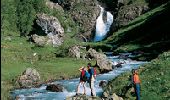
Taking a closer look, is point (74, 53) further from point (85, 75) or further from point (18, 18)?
point (18, 18)

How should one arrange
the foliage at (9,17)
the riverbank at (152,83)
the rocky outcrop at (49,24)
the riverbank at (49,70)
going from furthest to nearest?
the rocky outcrop at (49,24) < the foliage at (9,17) < the riverbank at (49,70) < the riverbank at (152,83)

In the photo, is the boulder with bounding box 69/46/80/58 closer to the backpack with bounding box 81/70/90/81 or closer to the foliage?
the backpack with bounding box 81/70/90/81

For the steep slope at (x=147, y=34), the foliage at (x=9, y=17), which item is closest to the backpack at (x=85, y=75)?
the steep slope at (x=147, y=34)

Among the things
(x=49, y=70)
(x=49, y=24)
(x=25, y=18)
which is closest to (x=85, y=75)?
(x=49, y=70)

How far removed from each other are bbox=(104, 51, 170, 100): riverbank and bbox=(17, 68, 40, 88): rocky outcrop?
17184 mm

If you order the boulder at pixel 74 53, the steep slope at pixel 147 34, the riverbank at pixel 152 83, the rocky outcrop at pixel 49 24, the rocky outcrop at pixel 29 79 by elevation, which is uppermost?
the rocky outcrop at pixel 49 24

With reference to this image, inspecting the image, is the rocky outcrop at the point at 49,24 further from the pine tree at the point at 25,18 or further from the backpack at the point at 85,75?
the backpack at the point at 85,75

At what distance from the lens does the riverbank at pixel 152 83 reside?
44.9 m

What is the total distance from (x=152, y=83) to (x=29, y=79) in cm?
2699

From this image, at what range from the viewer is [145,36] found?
147125mm

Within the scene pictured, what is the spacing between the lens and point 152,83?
49.0 m

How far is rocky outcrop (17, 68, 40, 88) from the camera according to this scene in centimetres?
6956

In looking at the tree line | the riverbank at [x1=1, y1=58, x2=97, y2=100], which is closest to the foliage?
the tree line

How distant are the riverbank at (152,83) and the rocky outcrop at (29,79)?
56.4 ft
